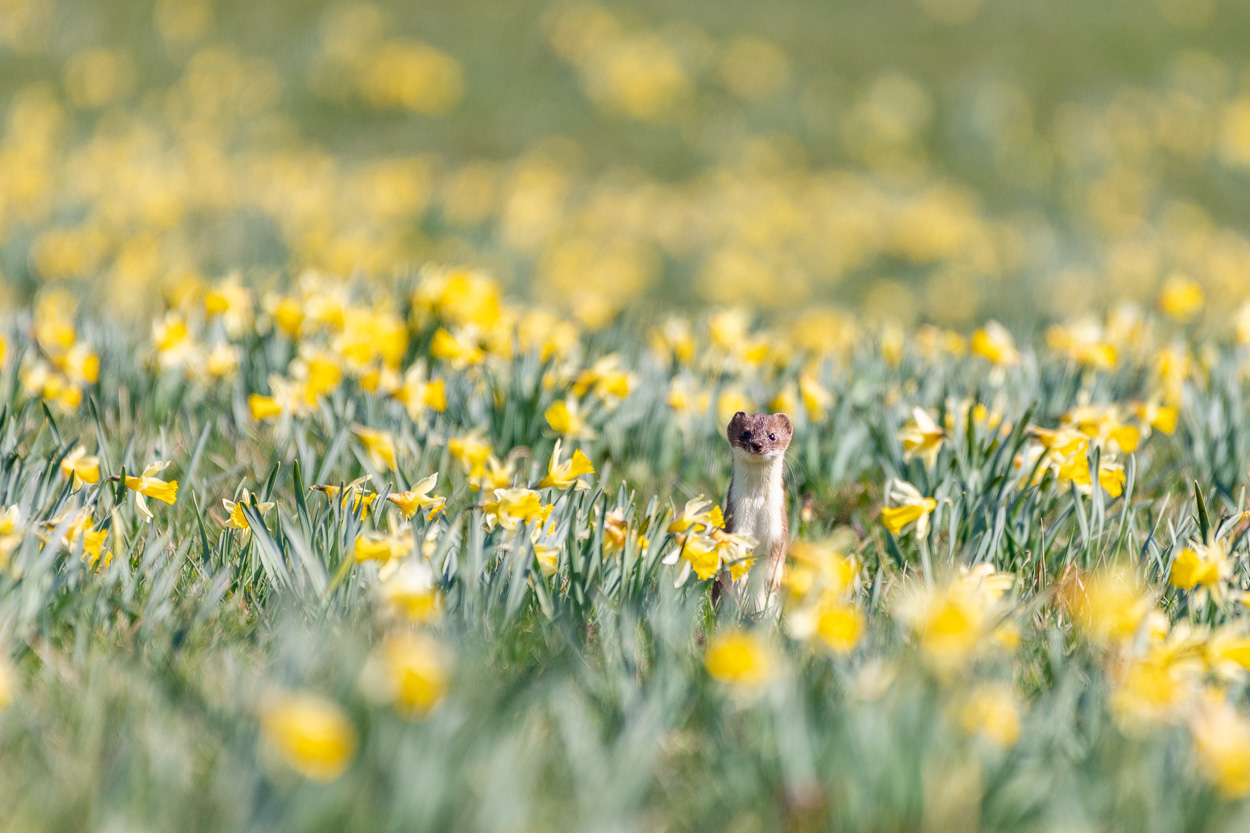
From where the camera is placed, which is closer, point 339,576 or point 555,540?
point 339,576

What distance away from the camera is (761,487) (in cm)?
246

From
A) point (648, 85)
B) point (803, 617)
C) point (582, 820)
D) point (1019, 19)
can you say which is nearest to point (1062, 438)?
point (803, 617)

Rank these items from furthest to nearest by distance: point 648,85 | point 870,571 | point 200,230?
1. point 648,85
2. point 200,230
3. point 870,571

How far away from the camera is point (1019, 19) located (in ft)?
51.9

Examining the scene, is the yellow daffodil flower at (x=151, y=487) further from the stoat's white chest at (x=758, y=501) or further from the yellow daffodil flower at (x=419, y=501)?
the stoat's white chest at (x=758, y=501)

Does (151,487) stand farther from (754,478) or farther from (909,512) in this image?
(909,512)

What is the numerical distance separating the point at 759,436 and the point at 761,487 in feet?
0.47

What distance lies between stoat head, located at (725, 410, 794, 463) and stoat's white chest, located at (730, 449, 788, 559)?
0.02 m

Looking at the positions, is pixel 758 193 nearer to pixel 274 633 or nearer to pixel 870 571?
pixel 870 571

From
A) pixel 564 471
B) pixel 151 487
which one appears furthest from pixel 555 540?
pixel 151 487

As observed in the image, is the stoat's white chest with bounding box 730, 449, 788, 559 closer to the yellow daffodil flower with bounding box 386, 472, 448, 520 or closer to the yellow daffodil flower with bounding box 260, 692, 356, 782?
the yellow daffodil flower with bounding box 386, 472, 448, 520

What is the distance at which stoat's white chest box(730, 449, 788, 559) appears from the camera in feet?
7.99

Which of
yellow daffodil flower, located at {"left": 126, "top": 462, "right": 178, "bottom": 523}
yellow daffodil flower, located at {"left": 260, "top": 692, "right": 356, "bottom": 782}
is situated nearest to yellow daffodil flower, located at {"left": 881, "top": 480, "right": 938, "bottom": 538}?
yellow daffodil flower, located at {"left": 260, "top": 692, "right": 356, "bottom": 782}

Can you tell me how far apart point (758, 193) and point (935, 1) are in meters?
7.97
